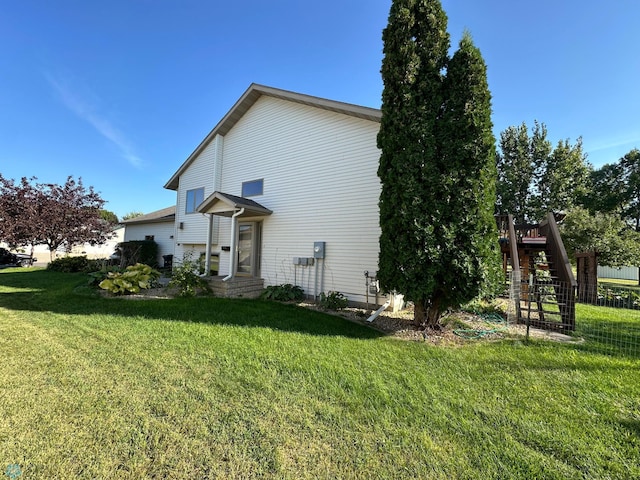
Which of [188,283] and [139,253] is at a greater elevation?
[139,253]

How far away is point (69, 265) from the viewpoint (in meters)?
15.1

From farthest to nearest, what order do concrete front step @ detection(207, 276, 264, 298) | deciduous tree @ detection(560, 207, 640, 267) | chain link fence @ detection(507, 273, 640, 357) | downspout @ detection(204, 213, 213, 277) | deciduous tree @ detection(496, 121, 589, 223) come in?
deciduous tree @ detection(496, 121, 589, 223)
deciduous tree @ detection(560, 207, 640, 267)
downspout @ detection(204, 213, 213, 277)
concrete front step @ detection(207, 276, 264, 298)
chain link fence @ detection(507, 273, 640, 357)

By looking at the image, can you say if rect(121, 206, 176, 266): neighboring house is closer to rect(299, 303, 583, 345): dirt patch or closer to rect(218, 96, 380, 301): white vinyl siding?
rect(218, 96, 380, 301): white vinyl siding

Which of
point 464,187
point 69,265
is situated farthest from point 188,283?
point 69,265

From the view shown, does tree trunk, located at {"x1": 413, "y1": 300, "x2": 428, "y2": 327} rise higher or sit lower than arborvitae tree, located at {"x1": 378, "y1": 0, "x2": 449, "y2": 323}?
lower

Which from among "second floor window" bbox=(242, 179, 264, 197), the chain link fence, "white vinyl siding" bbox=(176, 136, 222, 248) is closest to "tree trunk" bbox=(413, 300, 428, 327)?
the chain link fence

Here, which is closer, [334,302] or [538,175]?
[334,302]

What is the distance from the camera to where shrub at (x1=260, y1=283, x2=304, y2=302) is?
27.6ft

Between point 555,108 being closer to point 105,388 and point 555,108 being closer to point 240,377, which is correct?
point 240,377

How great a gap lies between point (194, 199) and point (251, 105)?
4971 millimetres

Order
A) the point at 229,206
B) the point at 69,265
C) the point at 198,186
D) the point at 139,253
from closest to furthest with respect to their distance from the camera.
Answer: the point at 229,206 → the point at 198,186 → the point at 69,265 → the point at 139,253

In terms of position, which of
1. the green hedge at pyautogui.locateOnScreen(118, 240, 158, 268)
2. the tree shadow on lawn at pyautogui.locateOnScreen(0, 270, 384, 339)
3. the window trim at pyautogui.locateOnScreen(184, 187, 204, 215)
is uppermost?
the window trim at pyautogui.locateOnScreen(184, 187, 204, 215)

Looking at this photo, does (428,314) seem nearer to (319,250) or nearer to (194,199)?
(319,250)

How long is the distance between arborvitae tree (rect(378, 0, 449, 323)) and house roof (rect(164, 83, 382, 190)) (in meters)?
2.06
